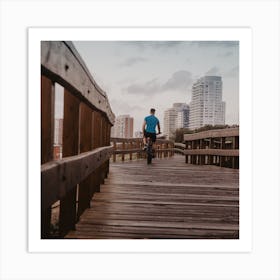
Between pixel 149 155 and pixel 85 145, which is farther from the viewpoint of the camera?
pixel 149 155

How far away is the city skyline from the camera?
2152 millimetres

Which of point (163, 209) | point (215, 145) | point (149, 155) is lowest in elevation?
point (163, 209)

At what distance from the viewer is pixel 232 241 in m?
2.00

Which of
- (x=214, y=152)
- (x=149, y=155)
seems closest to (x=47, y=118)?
(x=149, y=155)

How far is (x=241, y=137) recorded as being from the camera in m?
2.14

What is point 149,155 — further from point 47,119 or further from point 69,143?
point 47,119

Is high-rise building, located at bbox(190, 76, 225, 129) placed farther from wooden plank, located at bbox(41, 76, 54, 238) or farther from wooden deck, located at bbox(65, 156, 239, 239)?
wooden plank, located at bbox(41, 76, 54, 238)

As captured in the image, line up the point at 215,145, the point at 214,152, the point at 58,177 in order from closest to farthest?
the point at 58,177, the point at 215,145, the point at 214,152

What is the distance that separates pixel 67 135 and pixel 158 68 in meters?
0.78

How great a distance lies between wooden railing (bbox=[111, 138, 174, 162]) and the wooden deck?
285 millimetres

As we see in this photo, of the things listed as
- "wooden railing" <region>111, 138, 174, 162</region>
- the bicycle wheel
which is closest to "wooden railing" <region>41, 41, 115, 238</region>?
"wooden railing" <region>111, 138, 174, 162</region>

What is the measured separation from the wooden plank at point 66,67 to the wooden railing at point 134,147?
3.25 ft

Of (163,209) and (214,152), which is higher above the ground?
(214,152)

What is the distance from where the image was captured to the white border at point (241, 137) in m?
1.93
